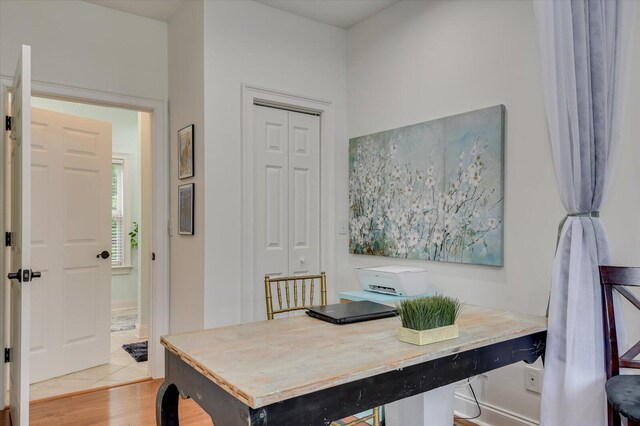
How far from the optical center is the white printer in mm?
2490

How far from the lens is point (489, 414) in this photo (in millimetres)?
2449

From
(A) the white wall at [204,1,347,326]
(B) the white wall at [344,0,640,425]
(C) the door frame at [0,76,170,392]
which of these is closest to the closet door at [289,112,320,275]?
(A) the white wall at [204,1,347,326]

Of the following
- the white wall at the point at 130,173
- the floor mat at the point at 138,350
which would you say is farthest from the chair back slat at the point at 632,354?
the white wall at the point at 130,173

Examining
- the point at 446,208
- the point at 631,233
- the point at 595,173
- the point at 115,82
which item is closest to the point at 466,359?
the point at 595,173

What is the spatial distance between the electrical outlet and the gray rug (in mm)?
4053

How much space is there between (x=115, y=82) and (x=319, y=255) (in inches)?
77.4

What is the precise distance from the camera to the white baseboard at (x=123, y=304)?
560cm

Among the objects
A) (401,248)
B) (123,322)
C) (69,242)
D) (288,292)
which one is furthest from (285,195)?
(123,322)

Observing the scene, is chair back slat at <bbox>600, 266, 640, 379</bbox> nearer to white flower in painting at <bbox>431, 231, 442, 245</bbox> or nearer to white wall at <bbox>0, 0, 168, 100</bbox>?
white flower in painting at <bbox>431, 231, 442, 245</bbox>

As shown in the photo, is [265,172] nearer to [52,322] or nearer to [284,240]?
[284,240]

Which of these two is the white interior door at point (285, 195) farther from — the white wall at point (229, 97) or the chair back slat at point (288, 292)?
the chair back slat at point (288, 292)

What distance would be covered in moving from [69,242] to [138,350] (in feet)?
3.99

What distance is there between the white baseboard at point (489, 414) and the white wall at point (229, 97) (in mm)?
1509

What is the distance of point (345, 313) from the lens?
1770mm
